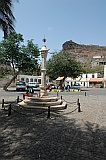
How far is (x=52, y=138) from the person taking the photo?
5797 mm

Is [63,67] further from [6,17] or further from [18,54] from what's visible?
[6,17]

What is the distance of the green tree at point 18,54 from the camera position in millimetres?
28148

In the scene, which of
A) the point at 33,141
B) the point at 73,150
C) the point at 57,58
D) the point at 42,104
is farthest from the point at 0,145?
the point at 57,58

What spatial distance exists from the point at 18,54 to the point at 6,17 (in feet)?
57.4

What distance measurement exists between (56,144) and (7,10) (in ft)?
28.4

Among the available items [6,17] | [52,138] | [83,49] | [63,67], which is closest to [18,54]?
[63,67]

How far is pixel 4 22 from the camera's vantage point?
10.9 metres

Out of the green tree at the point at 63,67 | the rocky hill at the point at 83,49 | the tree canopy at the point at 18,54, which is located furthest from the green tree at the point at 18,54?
the rocky hill at the point at 83,49

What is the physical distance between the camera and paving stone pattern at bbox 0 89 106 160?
4.50 meters

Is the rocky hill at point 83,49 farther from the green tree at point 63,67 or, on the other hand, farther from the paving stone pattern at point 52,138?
the paving stone pattern at point 52,138

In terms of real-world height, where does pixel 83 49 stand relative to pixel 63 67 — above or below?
above

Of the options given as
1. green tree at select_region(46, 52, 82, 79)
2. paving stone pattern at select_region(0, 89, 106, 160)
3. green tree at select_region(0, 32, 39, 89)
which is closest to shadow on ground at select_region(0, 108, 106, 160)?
paving stone pattern at select_region(0, 89, 106, 160)

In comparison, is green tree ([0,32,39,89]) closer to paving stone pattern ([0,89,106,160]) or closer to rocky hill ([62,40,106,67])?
paving stone pattern ([0,89,106,160])

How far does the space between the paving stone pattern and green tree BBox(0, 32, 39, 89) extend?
815 inches
